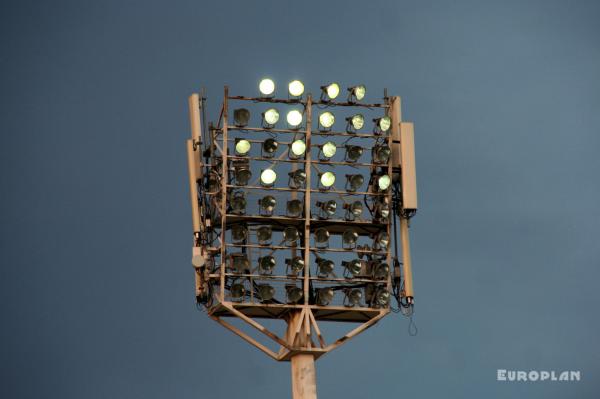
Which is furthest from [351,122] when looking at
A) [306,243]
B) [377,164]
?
[306,243]

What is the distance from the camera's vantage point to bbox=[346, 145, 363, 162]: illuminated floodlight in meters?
41.6

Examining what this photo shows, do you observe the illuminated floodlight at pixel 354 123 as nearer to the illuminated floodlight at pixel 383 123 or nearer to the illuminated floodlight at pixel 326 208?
→ the illuminated floodlight at pixel 383 123

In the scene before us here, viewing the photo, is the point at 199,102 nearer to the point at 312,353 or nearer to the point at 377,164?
the point at 377,164

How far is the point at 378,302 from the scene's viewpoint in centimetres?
4112

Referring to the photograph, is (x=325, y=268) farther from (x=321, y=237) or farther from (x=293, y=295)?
(x=293, y=295)

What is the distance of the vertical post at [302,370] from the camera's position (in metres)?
39.7

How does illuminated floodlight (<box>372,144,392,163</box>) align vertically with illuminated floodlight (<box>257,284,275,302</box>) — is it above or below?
above

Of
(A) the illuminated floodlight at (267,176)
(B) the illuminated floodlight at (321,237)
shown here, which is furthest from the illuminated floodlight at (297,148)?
(B) the illuminated floodlight at (321,237)

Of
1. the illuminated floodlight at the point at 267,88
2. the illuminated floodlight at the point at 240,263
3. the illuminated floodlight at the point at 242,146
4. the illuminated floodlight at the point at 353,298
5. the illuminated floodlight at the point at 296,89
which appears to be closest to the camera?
the illuminated floodlight at the point at 240,263

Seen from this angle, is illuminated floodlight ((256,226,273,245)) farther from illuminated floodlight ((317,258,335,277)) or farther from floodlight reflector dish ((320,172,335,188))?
floodlight reflector dish ((320,172,335,188))

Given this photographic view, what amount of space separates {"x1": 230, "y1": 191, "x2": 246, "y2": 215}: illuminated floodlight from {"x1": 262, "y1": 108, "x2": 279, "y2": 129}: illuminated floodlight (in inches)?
103

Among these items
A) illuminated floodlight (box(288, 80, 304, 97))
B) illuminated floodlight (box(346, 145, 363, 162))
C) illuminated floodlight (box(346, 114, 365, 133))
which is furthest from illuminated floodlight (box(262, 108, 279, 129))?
illuminated floodlight (box(346, 145, 363, 162))

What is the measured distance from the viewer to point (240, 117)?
135ft

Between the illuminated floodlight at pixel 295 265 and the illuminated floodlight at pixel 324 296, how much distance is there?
0.91 meters
